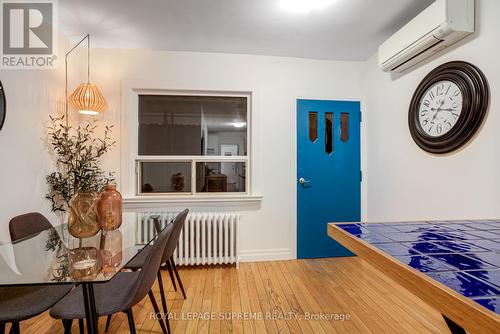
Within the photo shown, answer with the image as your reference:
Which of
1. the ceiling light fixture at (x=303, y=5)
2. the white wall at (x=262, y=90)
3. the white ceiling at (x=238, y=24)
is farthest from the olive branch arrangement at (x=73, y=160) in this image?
the ceiling light fixture at (x=303, y=5)

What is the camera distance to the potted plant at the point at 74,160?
2348mm

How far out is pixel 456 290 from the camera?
62cm

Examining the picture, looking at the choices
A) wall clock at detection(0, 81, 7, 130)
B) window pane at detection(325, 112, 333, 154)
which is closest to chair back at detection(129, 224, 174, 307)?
wall clock at detection(0, 81, 7, 130)

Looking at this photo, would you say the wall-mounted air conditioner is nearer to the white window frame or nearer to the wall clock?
the white window frame

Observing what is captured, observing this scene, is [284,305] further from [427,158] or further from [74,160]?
[74,160]

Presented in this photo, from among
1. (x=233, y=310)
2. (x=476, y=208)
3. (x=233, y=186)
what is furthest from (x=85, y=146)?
(x=476, y=208)

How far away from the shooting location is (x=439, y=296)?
625 millimetres

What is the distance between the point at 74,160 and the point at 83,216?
1348 millimetres

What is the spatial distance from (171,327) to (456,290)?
180cm

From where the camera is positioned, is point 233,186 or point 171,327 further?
point 233,186

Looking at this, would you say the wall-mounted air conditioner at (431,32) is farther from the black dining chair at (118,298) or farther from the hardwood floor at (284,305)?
the black dining chair at (118,298)

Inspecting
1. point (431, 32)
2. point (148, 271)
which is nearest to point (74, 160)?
point (148, 271)

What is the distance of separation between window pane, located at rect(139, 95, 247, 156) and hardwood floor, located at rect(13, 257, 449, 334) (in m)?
1.43

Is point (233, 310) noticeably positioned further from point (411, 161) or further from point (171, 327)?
point (411, 161)
